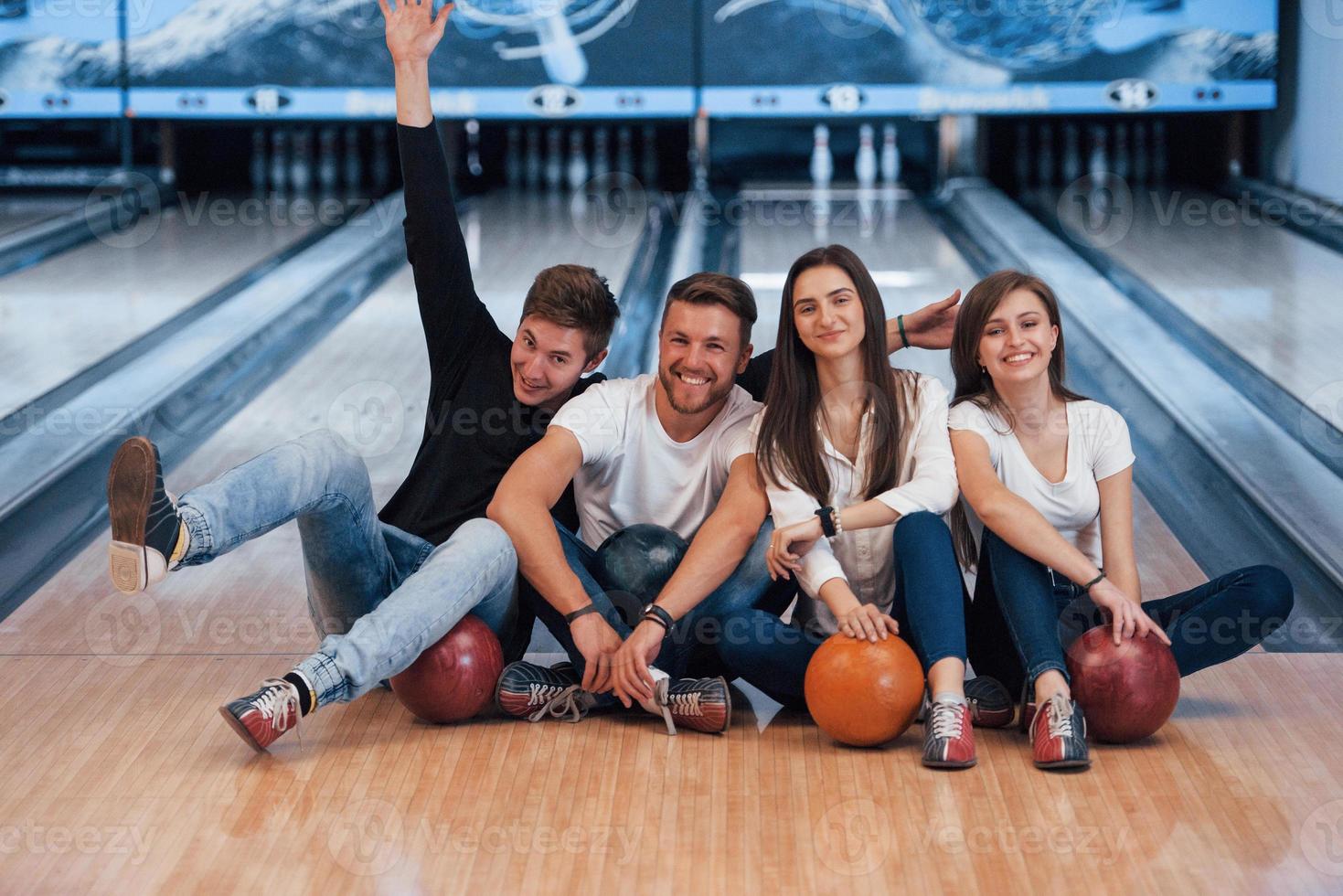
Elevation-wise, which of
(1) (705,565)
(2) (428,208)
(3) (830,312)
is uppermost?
(2) (428,208)

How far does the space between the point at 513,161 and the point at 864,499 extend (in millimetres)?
4716

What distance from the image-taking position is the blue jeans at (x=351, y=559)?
1719 millimetres

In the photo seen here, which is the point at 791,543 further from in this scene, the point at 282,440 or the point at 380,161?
the point at 380,161

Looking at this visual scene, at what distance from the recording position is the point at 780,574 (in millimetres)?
1830

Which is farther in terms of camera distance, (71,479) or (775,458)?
(71,479)

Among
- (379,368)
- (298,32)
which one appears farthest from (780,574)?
(298,32)

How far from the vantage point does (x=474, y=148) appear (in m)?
6.38

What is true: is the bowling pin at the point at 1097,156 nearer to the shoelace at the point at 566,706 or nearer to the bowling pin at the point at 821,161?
the bowling pin at the point at 821,161

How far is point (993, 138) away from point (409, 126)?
Result: 4435 mm

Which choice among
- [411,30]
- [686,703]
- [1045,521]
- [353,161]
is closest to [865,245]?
[353,161]

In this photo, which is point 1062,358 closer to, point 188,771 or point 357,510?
point 357,510

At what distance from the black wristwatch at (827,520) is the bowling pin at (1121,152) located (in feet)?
15.3

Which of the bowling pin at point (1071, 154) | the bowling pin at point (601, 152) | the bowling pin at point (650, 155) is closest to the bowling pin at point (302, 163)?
the bowling pin at point (601, 152)

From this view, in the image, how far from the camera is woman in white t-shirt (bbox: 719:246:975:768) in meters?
1.81
